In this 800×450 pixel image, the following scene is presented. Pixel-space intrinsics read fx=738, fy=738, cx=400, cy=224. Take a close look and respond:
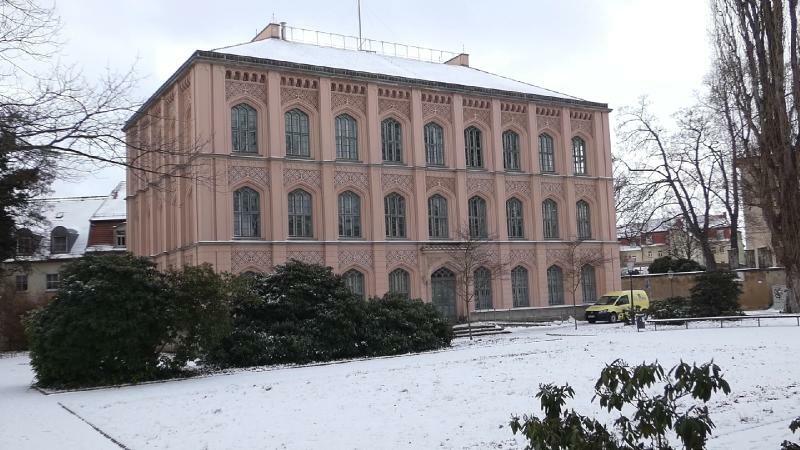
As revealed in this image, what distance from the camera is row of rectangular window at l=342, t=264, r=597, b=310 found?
36.1m

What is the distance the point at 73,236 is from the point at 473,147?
31135mm

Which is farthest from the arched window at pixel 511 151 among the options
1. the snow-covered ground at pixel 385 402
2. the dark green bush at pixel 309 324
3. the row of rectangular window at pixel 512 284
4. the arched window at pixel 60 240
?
the arched window at pixel 60 240

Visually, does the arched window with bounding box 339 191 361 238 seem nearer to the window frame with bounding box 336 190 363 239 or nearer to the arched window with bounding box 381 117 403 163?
the window frame with bounding box 336 190 363 239

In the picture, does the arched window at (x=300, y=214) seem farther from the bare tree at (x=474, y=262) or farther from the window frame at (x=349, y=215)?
the bare tree at (x=474, y=262)

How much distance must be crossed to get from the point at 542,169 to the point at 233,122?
18.3 m

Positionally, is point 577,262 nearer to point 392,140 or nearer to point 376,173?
point 392,140

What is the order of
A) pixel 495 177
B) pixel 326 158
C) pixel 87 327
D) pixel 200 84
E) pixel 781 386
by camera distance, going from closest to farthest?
1. pixel 781 386
2. pixel 87 327
3. pixel 200 84
4. pixel 326 158
5. pixel 495 177

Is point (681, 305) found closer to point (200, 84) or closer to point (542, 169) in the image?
point (542, 169)

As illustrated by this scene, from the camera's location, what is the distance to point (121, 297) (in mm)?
20031

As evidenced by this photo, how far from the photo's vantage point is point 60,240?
173ft

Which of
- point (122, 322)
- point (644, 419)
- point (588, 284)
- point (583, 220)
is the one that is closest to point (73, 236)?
point (583, 220)

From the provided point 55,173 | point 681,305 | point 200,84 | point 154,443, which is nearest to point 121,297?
point 154,443

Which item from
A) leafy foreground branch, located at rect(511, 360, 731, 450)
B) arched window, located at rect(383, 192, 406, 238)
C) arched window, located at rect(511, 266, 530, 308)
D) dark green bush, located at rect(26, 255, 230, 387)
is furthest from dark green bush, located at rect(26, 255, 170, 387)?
arched window, located at rect(511, 266, 530, 308)

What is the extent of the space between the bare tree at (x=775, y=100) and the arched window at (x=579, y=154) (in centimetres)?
2861
